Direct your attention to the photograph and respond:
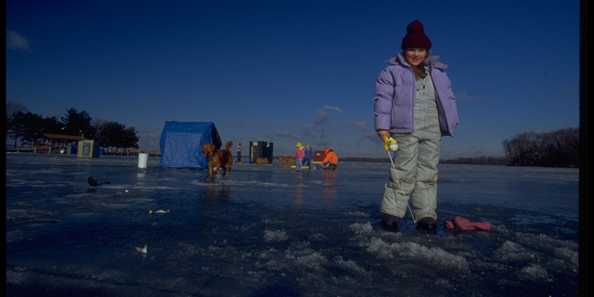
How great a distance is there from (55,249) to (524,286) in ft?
7.79

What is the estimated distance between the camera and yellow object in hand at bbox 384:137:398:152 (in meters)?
2.76

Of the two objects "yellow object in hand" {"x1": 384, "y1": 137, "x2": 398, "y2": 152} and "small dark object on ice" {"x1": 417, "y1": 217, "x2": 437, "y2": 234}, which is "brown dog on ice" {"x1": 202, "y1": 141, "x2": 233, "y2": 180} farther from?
"small dark object on ice" {"x1": 417, "y1": 217, "x2": 437, "y2": 234}

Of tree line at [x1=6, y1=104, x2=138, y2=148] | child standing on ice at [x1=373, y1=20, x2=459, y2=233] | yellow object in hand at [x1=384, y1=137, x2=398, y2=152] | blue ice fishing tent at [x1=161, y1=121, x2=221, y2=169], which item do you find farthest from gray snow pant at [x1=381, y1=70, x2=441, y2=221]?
tree line at [x1=6, y1=104, x2=138, y2=148]

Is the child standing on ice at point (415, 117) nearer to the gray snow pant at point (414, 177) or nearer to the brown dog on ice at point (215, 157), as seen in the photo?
the gray snow pant at point (414, 177)

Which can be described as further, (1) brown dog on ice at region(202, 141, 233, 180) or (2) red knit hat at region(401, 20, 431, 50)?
(1) brown dog on ice at region(202, 141, 233, 180)

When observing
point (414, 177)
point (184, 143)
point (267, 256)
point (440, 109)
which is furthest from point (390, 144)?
point (184, 143)

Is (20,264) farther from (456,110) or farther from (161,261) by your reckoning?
(456,110)

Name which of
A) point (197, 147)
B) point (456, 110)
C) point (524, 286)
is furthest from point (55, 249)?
point (197, 147)

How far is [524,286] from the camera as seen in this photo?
4.61ft

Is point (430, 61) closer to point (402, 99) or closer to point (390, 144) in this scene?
point (402, 99)

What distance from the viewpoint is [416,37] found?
113 inches

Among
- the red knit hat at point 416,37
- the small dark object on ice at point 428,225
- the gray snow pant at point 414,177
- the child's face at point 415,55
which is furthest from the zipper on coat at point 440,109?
the small dark object on ice at point 428,225

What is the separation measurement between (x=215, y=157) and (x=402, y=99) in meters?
6.46

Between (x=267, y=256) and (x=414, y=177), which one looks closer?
(x=267, y=256)
